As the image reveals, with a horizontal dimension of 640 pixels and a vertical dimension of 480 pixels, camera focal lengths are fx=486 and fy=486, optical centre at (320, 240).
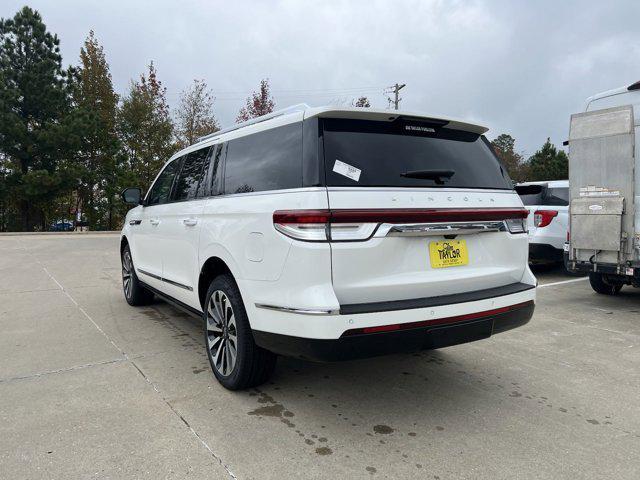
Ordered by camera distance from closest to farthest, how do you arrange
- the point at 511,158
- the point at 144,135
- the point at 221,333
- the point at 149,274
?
the point at 221,333 → the point at 149,274 → the point at 144,135 → the point at 511,158

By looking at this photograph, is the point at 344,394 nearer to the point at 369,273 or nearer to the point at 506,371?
the point at 369,273

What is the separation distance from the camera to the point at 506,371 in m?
3.99

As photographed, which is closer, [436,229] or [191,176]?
[436,229]

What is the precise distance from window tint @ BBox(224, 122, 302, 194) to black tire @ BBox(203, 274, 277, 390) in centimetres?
70

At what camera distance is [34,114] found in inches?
1049

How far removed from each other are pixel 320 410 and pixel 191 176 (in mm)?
2411

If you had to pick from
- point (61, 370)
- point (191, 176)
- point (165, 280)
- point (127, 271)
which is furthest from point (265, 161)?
point (127, 271)

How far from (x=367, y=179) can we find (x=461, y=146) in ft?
3.15

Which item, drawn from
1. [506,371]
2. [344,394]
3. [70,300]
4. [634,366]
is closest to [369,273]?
[344,394]

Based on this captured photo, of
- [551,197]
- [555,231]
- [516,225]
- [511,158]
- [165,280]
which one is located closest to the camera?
[516,225]

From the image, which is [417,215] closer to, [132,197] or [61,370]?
[61,370]

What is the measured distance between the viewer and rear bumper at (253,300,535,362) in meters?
2.62

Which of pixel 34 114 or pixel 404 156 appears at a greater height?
pixel 34 114

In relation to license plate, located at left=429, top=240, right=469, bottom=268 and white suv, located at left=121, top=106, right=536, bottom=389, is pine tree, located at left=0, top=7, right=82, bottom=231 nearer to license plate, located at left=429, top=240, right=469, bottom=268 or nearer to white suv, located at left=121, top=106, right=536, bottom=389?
white suv, located at left=121, top=106, right=536, bottom=389
